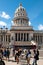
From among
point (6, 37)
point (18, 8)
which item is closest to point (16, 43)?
point (6, 37)

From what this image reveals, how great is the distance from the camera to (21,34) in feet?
273

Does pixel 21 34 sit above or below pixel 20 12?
below

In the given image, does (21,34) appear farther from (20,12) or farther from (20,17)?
(20,12)

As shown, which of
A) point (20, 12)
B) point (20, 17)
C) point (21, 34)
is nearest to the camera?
point (21, 34)

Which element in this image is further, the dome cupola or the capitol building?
the dome cupola

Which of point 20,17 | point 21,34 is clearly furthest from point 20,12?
point 21,34

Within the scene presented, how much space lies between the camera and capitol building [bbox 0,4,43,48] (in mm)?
77500

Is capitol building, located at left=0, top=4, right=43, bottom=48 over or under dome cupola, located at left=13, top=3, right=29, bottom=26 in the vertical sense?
under

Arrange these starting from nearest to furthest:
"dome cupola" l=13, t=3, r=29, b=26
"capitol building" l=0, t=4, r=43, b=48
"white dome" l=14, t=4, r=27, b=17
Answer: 1. "capitol building" l=0, t=4, r=43, b=48
2. "dome cupola" l=13, t=3, r=29, b=26
3. "white dome" l=14, t=4, r=27, b=17

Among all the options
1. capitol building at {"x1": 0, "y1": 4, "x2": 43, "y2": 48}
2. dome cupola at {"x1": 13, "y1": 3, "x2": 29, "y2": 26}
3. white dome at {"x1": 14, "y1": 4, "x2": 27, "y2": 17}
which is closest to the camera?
capitol building at {"x1": 0, "y1": 4, "x2": 43, "y2": 48}

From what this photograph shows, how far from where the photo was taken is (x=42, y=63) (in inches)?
726

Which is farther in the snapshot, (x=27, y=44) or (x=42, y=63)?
(x=27, y=44)

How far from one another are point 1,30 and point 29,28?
14762 mm

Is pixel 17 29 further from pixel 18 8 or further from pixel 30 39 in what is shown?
pixel 18 8
